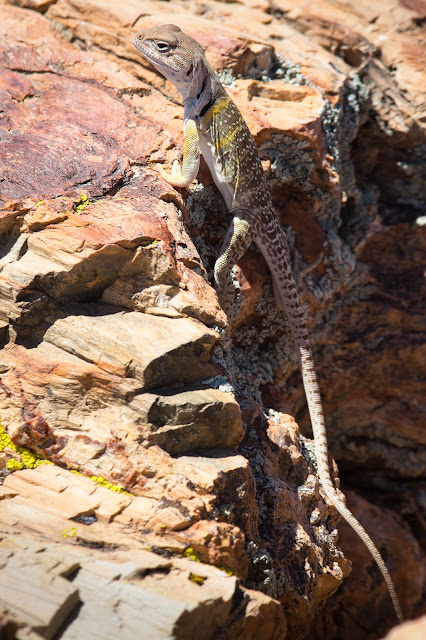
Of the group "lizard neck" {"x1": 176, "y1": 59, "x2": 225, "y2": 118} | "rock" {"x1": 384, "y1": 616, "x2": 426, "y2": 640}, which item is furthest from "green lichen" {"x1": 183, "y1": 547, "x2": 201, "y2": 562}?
"lizard neck" {"x1": 176, "y1": 59, "x2": 225, "y2": 118}

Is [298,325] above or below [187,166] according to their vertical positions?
below

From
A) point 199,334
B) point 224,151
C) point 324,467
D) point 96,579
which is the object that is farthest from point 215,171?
point 96,579

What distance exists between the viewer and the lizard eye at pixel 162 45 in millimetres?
3887

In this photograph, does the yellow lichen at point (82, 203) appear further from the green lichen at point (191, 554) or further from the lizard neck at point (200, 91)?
the green lichen at point (191, 554)

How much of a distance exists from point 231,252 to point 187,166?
69 cm

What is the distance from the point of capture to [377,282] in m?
5.59

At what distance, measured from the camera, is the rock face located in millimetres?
2453

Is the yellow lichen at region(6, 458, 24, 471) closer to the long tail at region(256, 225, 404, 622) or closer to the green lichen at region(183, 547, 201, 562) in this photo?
the green lichen at region(183, 547, 201, 562)

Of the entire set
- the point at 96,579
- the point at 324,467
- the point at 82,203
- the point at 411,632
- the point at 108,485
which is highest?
the point at 82,203

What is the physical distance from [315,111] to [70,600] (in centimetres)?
424

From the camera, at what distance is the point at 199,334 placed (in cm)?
291

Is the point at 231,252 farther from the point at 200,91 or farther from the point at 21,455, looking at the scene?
the point at 21,455

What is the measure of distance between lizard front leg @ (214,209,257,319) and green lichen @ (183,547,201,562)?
184 cm

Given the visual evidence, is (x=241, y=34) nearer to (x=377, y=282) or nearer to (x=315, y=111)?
(x=315, y=111)
